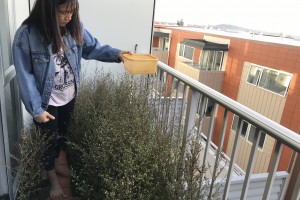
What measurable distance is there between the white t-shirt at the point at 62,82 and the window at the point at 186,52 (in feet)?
37.5

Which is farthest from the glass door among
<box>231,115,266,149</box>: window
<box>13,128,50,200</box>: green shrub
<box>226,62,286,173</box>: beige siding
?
<box>226,62,286,173</box>: beige siding

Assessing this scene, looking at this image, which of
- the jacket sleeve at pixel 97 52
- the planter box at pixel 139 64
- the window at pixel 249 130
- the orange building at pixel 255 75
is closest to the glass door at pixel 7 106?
the jacket sleeve at pixel 97 52

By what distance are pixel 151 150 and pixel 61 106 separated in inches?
32.6

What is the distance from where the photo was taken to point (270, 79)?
8.95 m

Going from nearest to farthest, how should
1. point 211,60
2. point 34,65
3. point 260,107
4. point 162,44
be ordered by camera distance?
point 34,65 → point 260,107 → point 211,60 → point 162,44

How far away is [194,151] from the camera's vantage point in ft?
4.44

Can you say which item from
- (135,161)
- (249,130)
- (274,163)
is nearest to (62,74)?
(135,161)

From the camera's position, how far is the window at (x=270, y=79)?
27.3 feet

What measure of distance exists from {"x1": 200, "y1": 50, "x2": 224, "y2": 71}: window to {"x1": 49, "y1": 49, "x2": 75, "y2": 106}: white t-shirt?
33.0 feet

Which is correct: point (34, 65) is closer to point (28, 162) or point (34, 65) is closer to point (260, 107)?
point (28, 162)

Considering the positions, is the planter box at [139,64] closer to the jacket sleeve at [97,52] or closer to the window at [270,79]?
the jacket sleeve at [97,52]

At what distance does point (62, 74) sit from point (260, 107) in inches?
357

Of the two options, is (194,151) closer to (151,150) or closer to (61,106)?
(151,150)

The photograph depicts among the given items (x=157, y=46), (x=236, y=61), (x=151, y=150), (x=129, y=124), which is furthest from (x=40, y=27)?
(x=157, y=46)
